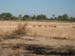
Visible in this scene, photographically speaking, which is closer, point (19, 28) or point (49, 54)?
point (49, 54)

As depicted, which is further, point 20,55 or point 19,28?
point 19,28

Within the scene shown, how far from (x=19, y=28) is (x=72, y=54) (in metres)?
12.4

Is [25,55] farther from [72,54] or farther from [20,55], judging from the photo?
[72,54]

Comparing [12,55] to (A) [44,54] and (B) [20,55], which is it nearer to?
(B) [20,55]

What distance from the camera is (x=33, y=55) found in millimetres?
8391

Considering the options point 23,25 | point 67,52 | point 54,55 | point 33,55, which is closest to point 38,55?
point 33,55

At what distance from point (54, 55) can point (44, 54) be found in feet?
1.82

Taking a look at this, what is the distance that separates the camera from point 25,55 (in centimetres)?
840

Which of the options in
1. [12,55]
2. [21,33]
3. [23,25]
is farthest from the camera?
[23,25]

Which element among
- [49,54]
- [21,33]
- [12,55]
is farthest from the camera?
[21,33]

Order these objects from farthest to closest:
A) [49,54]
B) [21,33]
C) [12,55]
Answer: [21,33]
[49,54]
[12,55]

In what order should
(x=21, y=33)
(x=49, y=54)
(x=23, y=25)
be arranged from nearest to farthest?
(x=49, y=54)
(x=21, y=33)
(x=23, y=25)

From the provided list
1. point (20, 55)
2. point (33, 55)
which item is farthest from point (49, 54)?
point (20, 55)

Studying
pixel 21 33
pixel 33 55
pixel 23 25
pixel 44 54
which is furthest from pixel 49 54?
pixel 23 25
